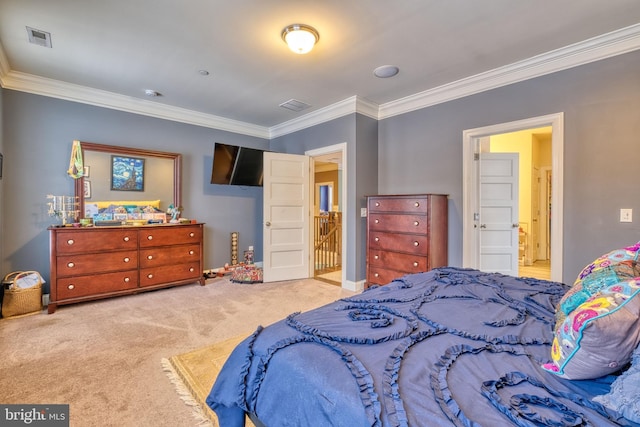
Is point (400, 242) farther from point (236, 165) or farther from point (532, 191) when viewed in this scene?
point (532, 191)

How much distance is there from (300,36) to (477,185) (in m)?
2.58

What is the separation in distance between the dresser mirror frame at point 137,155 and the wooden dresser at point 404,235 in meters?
2.85

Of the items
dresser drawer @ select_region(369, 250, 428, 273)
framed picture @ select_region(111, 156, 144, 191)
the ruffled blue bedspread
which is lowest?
dresser drawer @ select_region(369, 250, 428, 273)

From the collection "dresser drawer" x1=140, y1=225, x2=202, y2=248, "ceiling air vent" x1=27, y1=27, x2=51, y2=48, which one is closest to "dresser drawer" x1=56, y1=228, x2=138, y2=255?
"dresser drawer" x1=140, y1=225, x2=202, y2=248

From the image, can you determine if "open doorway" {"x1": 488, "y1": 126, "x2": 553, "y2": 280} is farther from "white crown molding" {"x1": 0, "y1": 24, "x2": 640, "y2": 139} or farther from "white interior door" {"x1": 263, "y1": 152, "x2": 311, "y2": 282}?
"white interior door" {"x1": 263, "y1": 152, "x2": 311, "y2": 282}

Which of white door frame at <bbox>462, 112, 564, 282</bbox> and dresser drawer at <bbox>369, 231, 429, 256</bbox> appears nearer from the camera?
white door frame at <bbox>462, 112, 564, 282</bbox>

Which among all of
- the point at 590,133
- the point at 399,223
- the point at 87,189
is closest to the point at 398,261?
the point at 399,223

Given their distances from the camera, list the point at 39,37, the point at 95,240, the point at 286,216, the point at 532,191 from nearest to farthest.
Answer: the point at 39,37
the point at 95,240
the point at 286,216
the point at 532,191

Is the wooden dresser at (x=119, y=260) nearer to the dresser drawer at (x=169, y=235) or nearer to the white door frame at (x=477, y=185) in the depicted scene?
the dresser drawer at (x=169, y=235)

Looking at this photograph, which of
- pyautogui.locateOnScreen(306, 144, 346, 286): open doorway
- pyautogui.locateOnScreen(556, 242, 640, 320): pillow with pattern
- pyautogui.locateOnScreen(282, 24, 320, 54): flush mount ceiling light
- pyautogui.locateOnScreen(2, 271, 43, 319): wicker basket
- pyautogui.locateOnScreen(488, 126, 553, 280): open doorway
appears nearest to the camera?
pyautogui.locateOnScreen(556, 242, 640, 320): pillow with pattern

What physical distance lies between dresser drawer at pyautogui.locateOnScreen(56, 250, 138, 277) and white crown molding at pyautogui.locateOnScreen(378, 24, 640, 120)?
13.1 feet

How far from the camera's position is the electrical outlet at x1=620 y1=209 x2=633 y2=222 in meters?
2.50

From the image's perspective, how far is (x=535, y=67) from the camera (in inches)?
116

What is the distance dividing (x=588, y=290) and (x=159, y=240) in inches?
161
